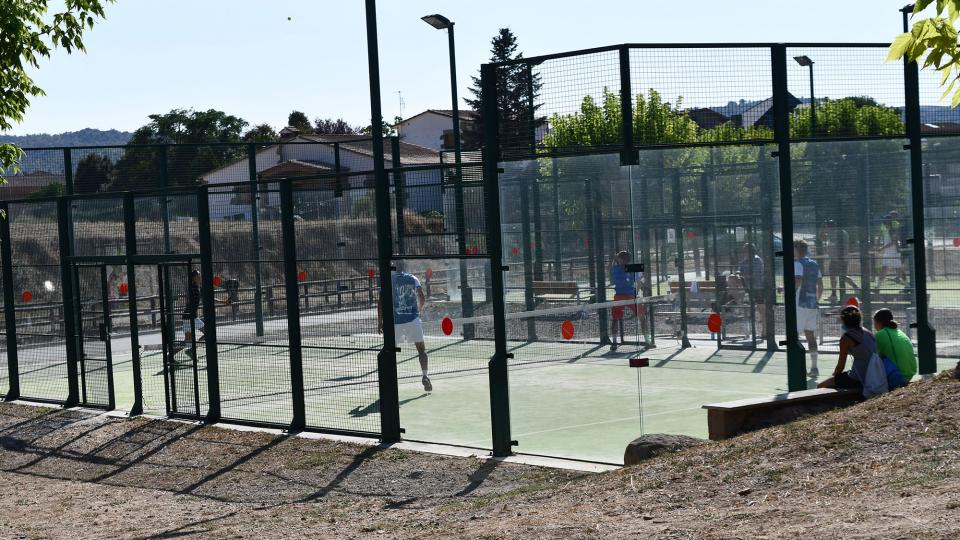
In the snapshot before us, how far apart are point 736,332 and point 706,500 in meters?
6.24

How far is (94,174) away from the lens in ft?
95.7

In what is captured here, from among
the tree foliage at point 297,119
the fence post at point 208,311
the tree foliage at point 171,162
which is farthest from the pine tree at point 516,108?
the tree foliage at point 297,119

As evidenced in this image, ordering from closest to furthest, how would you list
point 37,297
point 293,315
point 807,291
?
point 293,315
point 807,291
point 37,297

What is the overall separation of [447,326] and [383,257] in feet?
11.4

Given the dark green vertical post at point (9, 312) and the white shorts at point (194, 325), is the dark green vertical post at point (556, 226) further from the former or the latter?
the dark green vertical post at point (9, 312)

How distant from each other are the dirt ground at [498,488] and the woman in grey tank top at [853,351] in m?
1.71

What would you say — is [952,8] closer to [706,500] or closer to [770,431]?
[706,500]

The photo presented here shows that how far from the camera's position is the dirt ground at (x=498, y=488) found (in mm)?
6926

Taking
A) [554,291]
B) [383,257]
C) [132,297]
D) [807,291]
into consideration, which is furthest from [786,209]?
[132,297]

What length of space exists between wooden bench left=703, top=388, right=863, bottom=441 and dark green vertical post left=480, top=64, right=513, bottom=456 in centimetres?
202

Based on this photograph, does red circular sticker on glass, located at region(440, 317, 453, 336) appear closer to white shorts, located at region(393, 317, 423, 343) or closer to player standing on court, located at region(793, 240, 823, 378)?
white shorts, located at region(393, 317, 423, 343)

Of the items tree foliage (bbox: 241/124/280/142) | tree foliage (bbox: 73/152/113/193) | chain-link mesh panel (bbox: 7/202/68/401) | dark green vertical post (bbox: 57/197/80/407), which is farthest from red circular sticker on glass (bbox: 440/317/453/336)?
tree foliage (bbox: 241/124/280/142)

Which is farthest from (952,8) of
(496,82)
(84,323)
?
(84,323)

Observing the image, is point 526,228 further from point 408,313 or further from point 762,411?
point 762,411
